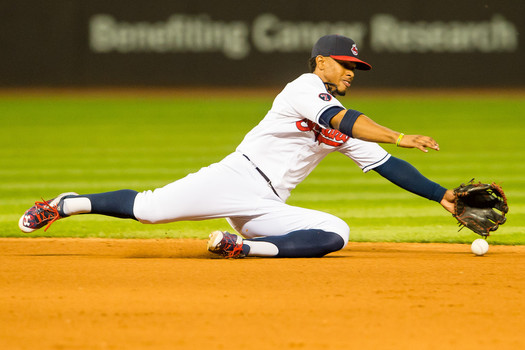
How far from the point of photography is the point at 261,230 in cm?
550

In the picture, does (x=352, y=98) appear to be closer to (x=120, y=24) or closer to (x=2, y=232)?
(x=120, y=24)

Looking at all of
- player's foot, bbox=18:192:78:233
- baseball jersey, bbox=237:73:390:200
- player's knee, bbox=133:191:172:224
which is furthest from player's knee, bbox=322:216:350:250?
player's foot, bbox=18:192:78:233

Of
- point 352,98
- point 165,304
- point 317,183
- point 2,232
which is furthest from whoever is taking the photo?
point 352,98

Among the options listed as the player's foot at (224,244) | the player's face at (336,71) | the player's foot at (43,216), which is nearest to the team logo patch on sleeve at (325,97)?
the player's face at (336,71)

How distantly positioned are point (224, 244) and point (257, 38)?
53.8ft

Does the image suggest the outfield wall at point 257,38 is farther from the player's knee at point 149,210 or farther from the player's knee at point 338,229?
the player's knee at point 149,210

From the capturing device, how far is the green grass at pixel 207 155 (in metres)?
7.30

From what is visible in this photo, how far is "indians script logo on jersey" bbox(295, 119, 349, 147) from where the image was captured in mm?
5359

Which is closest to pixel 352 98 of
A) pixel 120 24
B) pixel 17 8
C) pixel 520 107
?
pixel 520 107

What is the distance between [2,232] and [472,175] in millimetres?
5253

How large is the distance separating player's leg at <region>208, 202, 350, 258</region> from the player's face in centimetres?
81

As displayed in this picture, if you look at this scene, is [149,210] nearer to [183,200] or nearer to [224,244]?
[183,200]

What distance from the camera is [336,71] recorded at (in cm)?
545

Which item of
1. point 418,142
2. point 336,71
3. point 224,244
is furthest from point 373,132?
point 224,244
